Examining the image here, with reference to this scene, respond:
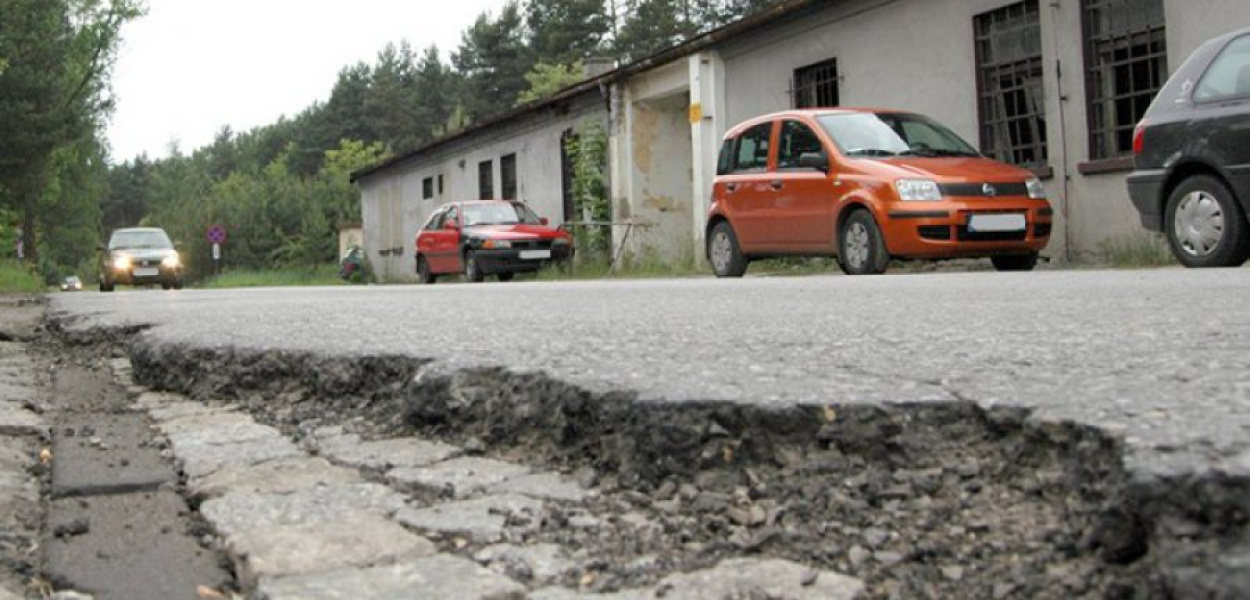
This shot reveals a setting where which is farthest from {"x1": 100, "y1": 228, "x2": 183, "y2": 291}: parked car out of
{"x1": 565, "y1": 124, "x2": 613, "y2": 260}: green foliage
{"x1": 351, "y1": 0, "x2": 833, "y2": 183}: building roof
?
{"x1": 565, "y1": 124, "x2": 613, "y2": 260}: green foliage

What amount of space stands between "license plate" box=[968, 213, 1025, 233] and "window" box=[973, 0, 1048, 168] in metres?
1.99

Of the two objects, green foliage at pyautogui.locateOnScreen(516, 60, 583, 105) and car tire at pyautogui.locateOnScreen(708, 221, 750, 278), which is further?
green foliage at pyautogui.locateOnScreen(516, 60, 583, 105)

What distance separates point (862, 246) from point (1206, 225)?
10.6 ft

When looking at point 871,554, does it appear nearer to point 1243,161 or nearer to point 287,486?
point 287,486

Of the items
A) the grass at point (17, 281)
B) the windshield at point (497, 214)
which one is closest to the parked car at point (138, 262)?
the grass at point (17, 281)

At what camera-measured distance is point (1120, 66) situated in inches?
451

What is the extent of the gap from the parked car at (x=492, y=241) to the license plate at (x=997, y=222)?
9.89m

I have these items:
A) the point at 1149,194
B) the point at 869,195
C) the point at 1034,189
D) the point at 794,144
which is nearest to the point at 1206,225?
the point at 1149,194

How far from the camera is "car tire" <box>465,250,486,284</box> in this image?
19.3 m

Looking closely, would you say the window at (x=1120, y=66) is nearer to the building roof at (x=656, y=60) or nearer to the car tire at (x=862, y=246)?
the car tire at (x=862, y=246)

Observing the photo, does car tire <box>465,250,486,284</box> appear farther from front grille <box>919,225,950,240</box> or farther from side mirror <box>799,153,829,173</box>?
front grille <box>919,225,950,240</box>

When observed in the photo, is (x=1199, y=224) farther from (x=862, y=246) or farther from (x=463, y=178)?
(x=463, y=178)

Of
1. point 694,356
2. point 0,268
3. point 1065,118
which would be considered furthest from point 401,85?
point 694,356

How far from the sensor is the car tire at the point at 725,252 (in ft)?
42.0
